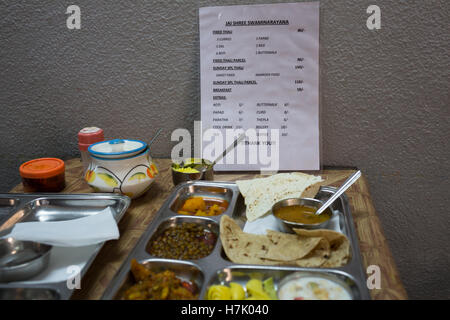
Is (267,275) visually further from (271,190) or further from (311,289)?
(271,190)

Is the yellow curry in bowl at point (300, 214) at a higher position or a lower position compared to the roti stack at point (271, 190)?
lower

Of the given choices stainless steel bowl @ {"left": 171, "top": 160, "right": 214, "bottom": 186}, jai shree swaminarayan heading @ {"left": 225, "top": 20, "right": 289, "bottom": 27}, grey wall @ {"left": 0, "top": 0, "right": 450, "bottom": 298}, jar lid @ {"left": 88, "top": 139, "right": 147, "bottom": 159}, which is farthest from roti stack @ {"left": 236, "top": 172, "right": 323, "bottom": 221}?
jai shree swaminarayan heading @ {"left": 225, "top": 20, "right": 289, "bottom": 27}

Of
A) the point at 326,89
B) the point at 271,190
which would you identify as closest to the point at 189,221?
the point at 271,190

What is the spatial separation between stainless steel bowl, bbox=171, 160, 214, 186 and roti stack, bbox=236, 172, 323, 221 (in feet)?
0.43

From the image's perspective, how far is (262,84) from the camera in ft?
5.22

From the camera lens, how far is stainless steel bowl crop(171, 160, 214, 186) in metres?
1.51

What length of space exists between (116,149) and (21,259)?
0.48 metres

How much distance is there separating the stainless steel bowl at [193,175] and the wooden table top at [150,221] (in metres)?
0.05

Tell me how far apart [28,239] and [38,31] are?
1016mm

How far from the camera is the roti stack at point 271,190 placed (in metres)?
1.35

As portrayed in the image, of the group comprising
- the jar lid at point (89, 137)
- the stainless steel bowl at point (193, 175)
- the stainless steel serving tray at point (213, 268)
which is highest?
the jar lid at point (89, 137)

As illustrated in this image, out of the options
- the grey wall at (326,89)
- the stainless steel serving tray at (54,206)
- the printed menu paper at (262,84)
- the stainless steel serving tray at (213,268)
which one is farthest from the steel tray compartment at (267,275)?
the grey wall at (326,89)

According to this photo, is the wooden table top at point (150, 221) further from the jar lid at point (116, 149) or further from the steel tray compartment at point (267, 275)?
the jar lid at point (116, 149)
